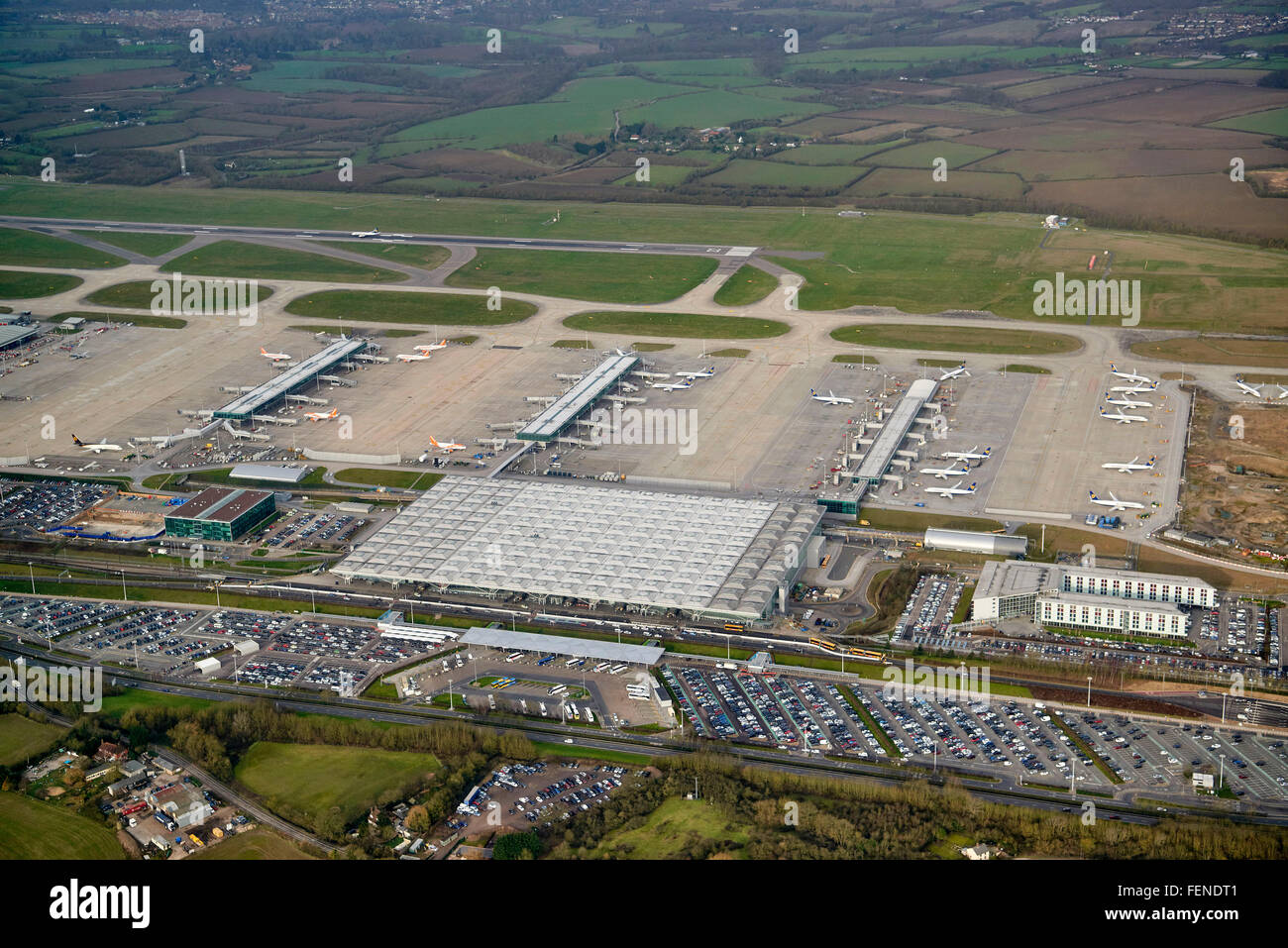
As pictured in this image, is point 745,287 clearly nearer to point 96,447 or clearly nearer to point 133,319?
point 133,319

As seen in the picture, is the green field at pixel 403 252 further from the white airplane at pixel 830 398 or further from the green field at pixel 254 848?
the green field at pixel 254 848

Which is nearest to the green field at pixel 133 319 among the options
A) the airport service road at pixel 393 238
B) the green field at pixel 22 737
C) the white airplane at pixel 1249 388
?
the airport service road at pixel 393 238

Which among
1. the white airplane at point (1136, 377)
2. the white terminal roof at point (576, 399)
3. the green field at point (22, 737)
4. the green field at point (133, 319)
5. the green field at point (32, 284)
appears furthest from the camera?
the green field at point (32, 284)

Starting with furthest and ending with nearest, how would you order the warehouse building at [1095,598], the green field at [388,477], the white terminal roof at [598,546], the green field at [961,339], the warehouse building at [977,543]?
the green field at [961,339], the green field at [388,477], the warehouse building at [977,543], the white terminal roof at [598,546], the warehouse building at [1095,598]

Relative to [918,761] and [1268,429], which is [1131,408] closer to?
[1268,429]

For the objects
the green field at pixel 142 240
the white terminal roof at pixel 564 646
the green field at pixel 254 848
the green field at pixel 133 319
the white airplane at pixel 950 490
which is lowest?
the green field at pixel 254 848

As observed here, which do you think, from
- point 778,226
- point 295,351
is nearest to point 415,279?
point 295,351
